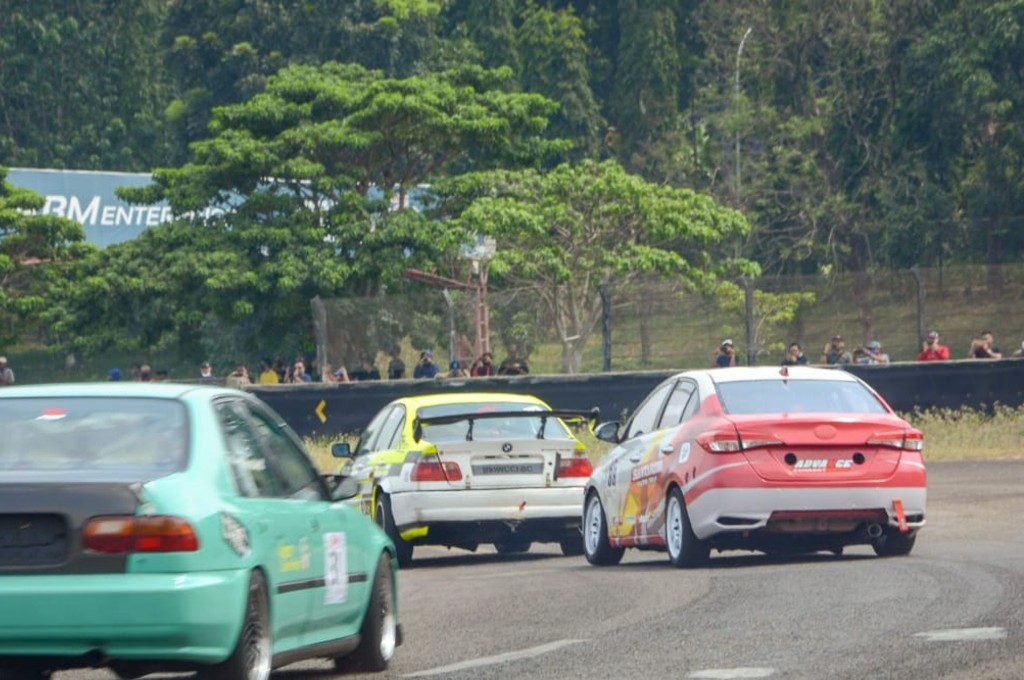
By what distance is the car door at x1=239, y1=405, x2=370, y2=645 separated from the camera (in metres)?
8.84

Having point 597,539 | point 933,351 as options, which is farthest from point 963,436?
point 597,539

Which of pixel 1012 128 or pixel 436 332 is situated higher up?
pixel 1012 128

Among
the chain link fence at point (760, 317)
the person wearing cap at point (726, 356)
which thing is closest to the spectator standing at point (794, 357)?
the chain link fence at point (760, 317)

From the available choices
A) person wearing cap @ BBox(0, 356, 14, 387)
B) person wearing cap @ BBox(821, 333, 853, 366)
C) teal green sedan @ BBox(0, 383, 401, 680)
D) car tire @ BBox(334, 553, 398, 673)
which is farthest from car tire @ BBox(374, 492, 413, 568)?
person wearing cap @ BBox(0, 356, 14, 387)

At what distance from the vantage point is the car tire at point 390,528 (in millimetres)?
17031

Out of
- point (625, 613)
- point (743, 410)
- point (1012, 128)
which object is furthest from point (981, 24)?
point (625, 613)

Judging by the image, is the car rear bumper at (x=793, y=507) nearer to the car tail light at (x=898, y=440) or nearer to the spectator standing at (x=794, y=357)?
the car tail light at (x=898, y=440)

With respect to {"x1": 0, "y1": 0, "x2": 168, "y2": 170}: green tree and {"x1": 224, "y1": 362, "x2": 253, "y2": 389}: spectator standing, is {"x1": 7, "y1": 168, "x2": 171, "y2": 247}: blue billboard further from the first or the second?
{"x1": 224, "y1": 362, "x2": 253, "y2": 389}: spectator standing

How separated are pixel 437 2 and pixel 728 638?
54.1 m

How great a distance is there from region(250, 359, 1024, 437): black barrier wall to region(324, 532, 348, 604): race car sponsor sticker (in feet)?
59.3

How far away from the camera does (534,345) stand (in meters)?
32.9

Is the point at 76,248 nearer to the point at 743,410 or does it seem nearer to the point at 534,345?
the point at 534,345

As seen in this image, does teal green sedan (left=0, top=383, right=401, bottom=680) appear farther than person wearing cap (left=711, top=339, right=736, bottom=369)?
No

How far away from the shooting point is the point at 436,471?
55.3ft
